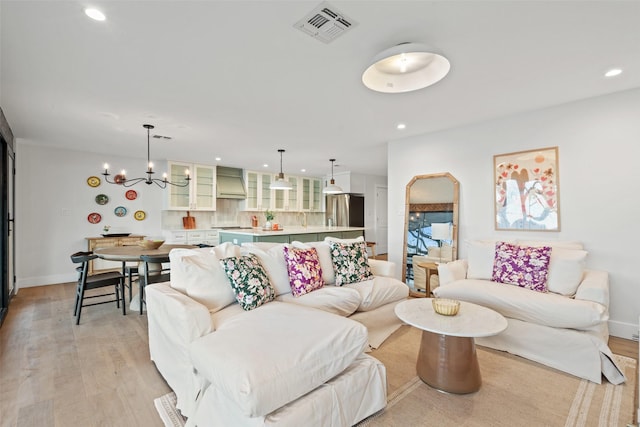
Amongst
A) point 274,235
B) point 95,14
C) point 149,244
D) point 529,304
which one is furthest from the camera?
point 274,235

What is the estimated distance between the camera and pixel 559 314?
2326mm

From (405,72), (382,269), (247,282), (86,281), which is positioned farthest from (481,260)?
(86,281)

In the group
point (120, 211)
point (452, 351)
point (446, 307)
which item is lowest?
point (452, 351)

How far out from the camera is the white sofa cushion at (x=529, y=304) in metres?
A: 2.25

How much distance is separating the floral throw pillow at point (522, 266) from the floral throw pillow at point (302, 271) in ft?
6.17

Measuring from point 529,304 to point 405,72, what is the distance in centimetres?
218

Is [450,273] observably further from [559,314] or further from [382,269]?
[559,314]

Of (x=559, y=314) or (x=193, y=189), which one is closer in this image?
(x=559, y=314)

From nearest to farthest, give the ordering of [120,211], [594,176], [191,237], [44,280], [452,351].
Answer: [452,351]
[594,176]
[44,280]
[120,211]
[191,237]

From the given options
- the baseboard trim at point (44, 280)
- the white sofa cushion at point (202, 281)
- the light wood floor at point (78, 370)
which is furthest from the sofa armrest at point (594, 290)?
the baseboard trim at point (44, 280)

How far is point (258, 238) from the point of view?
455 cm

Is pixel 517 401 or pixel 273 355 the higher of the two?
pixel 273 355

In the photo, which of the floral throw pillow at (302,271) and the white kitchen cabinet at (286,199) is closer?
the floral throw pillow at (302,271)

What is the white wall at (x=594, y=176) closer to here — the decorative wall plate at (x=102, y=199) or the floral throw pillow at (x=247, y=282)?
the floral throw pillow at (x=247, y=282)
